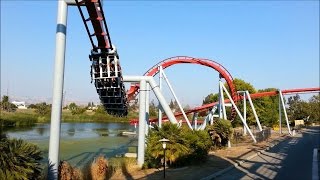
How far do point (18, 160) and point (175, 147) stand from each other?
37.7 feet

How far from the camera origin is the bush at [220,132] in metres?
34.1

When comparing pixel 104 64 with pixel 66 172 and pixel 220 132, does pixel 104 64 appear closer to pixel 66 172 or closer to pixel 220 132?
pixel 66 172

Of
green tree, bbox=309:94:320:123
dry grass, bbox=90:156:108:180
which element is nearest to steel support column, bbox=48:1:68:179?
dry grass, bbox=90:156:108:180

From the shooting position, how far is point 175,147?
22125 mm

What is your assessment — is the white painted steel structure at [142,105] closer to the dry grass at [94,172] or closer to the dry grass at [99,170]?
the dry grass at [94,172]

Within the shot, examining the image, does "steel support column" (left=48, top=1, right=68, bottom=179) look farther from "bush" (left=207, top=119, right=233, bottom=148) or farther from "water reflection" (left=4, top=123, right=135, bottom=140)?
"water reflection" (left=4, top=123, right=135, bottom=140)

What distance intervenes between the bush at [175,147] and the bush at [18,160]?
33.8ft

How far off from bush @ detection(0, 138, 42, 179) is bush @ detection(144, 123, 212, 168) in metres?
10.3

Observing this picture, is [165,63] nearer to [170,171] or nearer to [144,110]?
[144,110]

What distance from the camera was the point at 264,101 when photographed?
8556 centimetres

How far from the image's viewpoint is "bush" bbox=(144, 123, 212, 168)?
22.0 metres

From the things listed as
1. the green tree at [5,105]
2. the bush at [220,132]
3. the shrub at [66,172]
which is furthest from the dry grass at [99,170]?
the green tree at [5,105]

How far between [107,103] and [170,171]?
1042 cm

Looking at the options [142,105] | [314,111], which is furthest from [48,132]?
[314,111]
